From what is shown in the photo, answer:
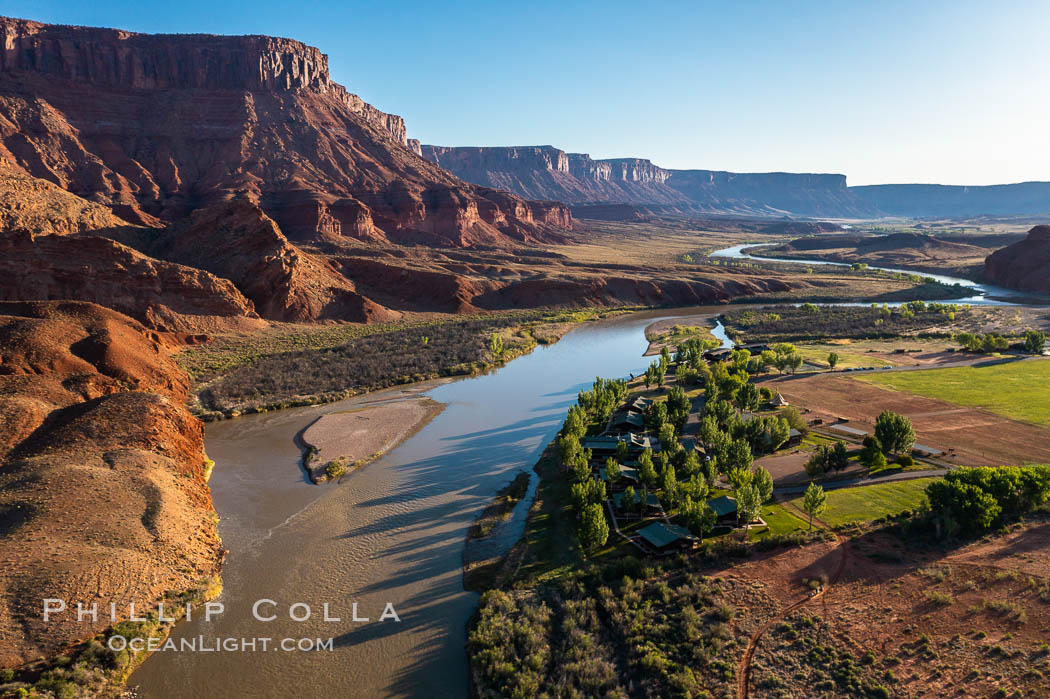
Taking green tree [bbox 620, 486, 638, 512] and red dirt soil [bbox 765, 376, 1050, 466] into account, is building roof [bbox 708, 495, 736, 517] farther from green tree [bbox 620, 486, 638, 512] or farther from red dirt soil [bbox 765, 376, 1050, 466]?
red dirt soil [bbox 765, 376, 1050, 466]

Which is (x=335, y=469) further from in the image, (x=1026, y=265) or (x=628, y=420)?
(x=1026, y=265)

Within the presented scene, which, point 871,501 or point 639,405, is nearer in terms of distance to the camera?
point 871,501

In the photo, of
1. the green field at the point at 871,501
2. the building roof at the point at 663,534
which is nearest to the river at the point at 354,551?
the building roof at the point at 663,534

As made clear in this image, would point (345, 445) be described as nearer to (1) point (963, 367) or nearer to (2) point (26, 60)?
(1) point (963, 367)

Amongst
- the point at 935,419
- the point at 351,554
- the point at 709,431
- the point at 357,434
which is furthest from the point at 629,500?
the point at 935,419

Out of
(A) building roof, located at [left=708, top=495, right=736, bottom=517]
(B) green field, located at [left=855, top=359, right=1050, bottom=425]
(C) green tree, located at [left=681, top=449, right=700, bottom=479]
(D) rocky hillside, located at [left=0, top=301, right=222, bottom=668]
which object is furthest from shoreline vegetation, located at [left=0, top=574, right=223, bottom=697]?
(B) green field, located at [left=855, top=359, right=1050, bottom=425]

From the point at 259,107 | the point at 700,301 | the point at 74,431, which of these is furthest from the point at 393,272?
the point at 259,107
